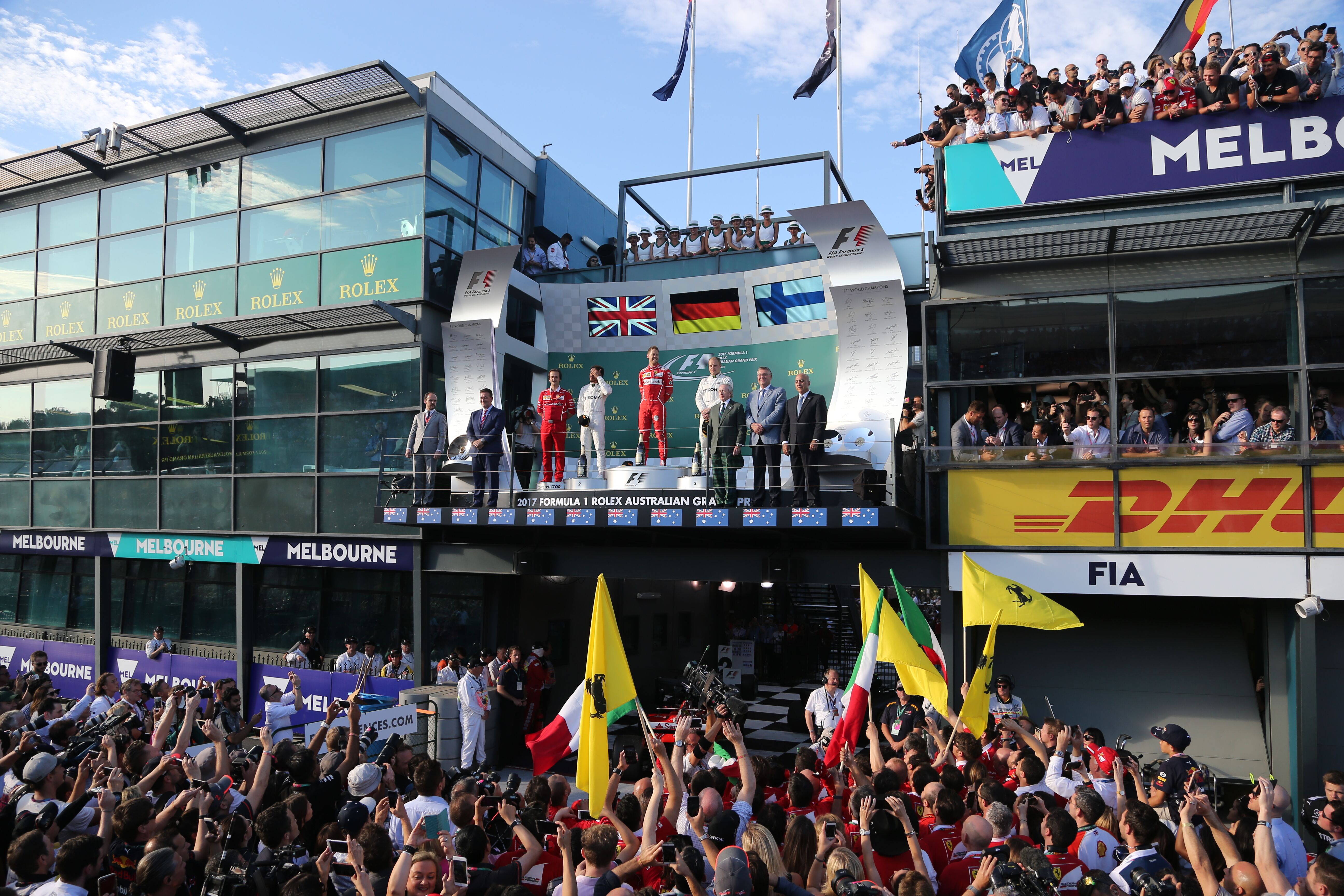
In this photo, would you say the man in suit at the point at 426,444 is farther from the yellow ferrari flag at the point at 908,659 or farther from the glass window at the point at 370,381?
the yellow ferrari flag at the point at 908,659

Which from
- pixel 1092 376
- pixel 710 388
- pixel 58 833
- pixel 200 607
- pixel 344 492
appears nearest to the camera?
pixel 58 833

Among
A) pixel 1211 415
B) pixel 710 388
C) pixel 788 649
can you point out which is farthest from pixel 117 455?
pixel 1211 415

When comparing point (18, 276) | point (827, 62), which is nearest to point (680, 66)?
point (827, 62)

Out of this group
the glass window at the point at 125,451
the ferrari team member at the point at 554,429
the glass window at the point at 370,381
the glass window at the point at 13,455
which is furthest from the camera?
the glass window at the point at 13,455

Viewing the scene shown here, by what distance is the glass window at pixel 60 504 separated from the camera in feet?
61.2

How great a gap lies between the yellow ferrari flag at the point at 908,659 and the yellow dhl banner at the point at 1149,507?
410 centimetres

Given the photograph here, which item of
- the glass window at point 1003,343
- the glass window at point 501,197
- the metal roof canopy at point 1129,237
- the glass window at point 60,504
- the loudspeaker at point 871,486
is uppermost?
the glass window at point 501,197

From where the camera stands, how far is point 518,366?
15938 millimetres

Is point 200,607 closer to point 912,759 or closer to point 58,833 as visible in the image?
point 58,833

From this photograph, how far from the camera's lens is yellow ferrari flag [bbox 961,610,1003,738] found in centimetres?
804

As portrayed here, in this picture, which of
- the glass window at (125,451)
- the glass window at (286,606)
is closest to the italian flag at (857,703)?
the glass window at (286,606)

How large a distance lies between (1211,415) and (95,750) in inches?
486

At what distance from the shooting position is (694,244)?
→ 16.0 metres

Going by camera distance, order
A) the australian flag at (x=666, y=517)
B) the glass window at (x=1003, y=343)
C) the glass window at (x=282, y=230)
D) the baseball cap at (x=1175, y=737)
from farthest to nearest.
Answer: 1. the glass window at (x=282, y=230)
2. the glass window at (x=1003, y=343)
3. the australian flag at (x=666, y=517)
4. the baseball cap at (x=1175, y=737)
